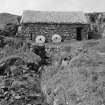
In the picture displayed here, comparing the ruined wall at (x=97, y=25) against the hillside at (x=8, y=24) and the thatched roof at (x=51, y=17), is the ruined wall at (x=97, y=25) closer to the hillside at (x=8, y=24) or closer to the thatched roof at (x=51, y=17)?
the thatched roof at (x=51, y=17)

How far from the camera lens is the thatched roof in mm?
27116

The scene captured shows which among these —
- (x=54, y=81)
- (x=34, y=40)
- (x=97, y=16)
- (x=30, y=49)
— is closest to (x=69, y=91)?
(x=54, y=81)

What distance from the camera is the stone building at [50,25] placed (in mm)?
27125

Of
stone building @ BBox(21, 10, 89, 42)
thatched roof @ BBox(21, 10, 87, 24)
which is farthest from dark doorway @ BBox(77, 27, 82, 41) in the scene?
thatched roof @ BBox(21, 10, 87, 24)

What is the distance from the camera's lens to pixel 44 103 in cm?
A: 1218

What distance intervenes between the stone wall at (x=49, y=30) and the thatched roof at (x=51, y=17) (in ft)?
1.73

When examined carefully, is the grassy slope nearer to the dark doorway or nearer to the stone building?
the stone building

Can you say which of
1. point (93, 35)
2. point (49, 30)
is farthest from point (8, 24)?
point (93, 35)

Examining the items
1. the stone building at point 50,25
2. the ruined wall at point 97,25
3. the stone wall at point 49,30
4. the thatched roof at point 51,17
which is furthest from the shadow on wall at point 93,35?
the stone wall at point 49,30

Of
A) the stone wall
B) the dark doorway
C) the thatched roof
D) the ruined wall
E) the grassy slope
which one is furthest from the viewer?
the ruined wall

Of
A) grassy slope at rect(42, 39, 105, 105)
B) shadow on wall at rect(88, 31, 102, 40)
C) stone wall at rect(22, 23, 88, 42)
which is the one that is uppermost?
stone wall at rect(22, 23, 88, 42)

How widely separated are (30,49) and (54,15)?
9.17 metres

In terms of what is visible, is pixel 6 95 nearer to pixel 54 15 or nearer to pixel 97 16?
pixel 54 15

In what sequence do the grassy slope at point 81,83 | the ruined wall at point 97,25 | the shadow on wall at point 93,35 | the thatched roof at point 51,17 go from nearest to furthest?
1. the grassy slope at point 81,83
2. the thatched roof at point 51,17
3. the shadow on wall at point 93,35
4. the ruined wall at point 97,25
